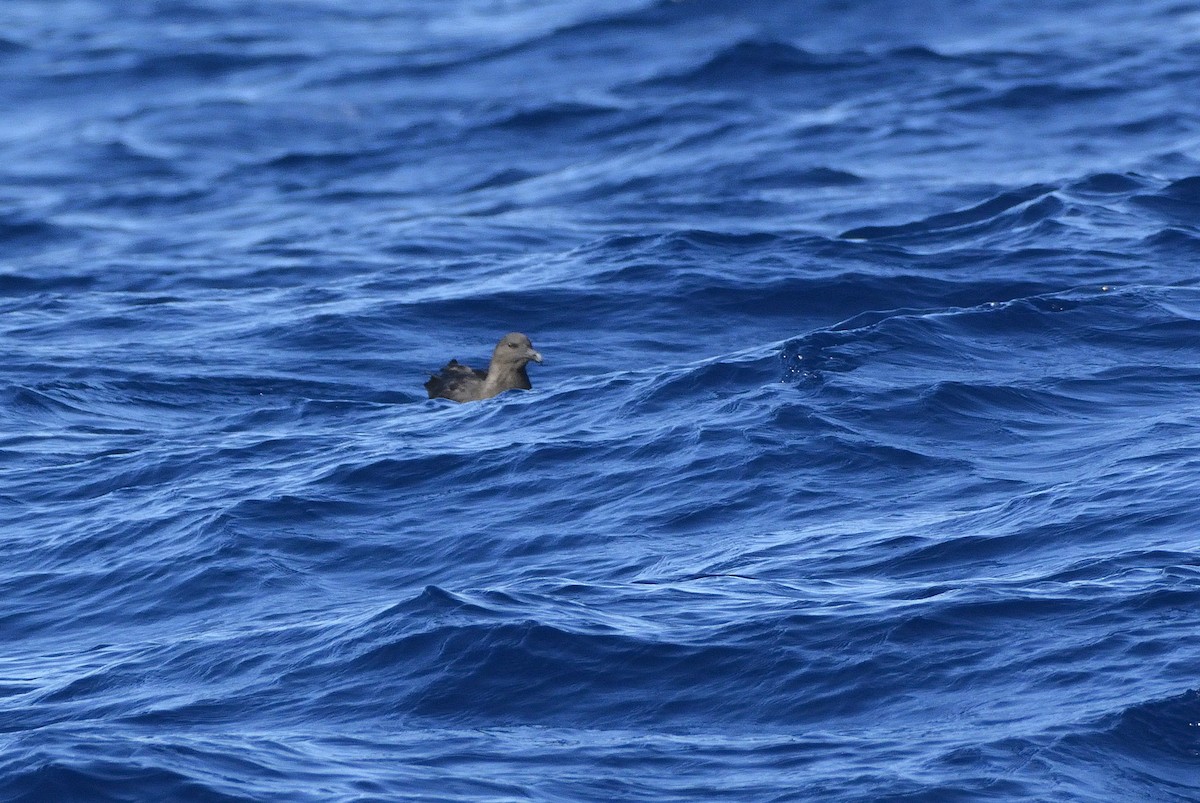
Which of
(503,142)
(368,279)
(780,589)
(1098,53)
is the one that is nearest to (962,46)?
(1098,53)

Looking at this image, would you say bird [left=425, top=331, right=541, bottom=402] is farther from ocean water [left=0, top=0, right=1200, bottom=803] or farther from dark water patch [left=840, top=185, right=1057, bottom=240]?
dark water patch [left=840, top=185, right=1057, bottom=240]

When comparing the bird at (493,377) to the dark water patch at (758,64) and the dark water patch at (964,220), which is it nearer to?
the dark water patch at (964,220)

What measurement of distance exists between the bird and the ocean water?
0.28 meters

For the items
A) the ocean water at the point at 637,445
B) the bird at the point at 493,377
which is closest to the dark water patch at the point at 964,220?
the ocean water at the point at 637,445

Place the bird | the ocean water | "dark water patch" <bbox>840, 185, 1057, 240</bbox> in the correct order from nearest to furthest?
the ocean water < the bird < "dark water patch" <bbox>840, 185, 1057, 240</bbox>

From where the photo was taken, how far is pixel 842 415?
12859mm

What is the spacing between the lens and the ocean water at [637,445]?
8438 mm

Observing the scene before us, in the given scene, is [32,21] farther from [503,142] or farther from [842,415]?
[842,415]

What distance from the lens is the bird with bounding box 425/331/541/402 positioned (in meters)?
15.3

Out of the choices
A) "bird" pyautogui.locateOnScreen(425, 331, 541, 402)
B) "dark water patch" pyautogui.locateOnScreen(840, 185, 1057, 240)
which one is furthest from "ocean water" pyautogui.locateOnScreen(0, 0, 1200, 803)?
"bird" pyautogui.locateOnScreen(425, 331, 541, 402)

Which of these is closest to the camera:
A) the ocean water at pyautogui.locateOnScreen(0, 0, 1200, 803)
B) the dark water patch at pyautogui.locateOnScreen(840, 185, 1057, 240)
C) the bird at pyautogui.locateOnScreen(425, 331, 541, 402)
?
the ocean water at pyautogui.locateOnScreen(0, 0, 1200, 803)

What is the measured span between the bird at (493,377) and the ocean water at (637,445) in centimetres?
28

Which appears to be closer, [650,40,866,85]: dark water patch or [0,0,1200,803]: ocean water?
[0,0,1200,803]: ocean water

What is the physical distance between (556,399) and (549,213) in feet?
25.0
